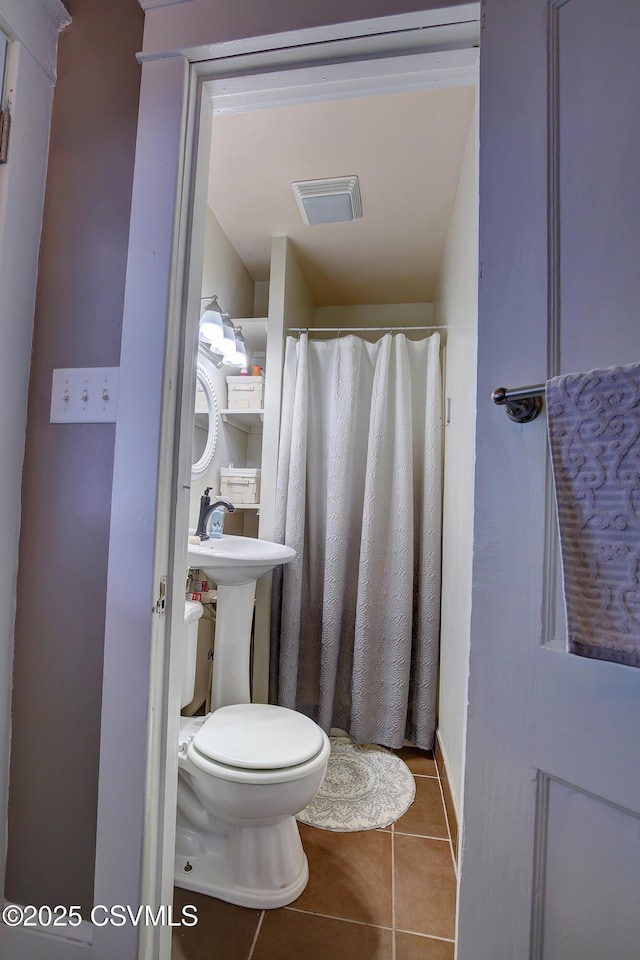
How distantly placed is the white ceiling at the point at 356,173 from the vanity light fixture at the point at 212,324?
0.50 metres

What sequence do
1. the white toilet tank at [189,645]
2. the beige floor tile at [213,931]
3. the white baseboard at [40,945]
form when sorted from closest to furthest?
1. the white baseboard at [40,945]
2. the beige floor tile at [213,931]
3. the white toilet tank at [189,645]

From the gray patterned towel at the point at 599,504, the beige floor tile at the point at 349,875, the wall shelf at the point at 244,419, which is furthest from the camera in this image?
the wall shelf at the point at 244,419

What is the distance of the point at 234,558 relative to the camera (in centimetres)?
133

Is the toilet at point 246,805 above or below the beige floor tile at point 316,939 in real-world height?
above

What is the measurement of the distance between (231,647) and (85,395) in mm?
1060

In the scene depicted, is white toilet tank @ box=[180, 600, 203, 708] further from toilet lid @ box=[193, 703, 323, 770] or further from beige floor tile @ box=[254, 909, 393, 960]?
beige floor tile @ box=[254, 909, 393, 960]

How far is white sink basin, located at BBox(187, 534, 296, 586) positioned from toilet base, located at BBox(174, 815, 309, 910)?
69 centimetres

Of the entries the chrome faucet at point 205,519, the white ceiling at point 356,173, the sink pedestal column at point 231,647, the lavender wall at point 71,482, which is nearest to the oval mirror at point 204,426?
the chrome faucet at point 205,519

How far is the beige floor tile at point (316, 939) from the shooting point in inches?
38.2

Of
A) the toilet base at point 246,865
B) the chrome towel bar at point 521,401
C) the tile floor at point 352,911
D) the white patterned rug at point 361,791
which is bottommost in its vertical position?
the white patterned rug at point 361,791

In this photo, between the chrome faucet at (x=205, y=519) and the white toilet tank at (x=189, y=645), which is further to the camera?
the chrome faucet at (x=205, y=519)

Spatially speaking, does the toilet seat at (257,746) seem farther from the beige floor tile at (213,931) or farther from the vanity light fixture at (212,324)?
the vanity light fixture at (212,324)

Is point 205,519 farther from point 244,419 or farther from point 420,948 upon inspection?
point 420,948

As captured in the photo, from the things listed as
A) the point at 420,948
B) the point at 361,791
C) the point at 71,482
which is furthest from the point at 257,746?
the point at 71,482
